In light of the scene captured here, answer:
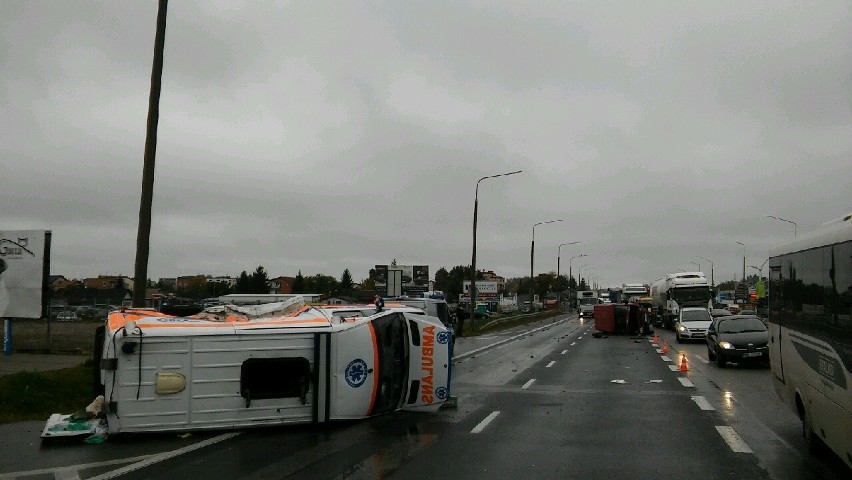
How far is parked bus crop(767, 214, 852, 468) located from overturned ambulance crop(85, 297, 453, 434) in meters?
5.75

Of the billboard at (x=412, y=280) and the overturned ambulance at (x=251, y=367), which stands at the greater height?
the billboard at (x=412, y=280)

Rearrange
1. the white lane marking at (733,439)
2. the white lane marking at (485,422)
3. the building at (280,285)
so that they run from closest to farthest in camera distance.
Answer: the white lane marking at (733,439) < the white lane marking at (485,422) < the building at (280,285)

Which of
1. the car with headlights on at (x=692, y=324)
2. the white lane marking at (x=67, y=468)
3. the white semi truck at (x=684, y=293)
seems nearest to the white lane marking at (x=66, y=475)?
the white lane marking at (x=67, y=468)

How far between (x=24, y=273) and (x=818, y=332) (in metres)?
20.0

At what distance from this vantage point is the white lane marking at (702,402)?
13.6m

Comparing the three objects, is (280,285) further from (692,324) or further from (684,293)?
(692,324)

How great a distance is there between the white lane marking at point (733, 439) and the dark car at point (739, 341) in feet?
36.0

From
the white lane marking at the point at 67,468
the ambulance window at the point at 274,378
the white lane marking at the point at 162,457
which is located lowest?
the white lane marking at the point at 67,468

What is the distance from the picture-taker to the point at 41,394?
1369 centimetres

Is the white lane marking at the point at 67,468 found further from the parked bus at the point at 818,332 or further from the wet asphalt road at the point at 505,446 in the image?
the parked bus at the point at 818,332

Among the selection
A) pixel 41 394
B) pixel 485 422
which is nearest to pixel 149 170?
pixel 41 394

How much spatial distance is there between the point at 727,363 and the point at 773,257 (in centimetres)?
1317

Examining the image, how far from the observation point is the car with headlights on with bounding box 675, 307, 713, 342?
114 feet

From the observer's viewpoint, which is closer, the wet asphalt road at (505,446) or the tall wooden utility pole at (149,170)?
the wet asphalt road at (505,446)
